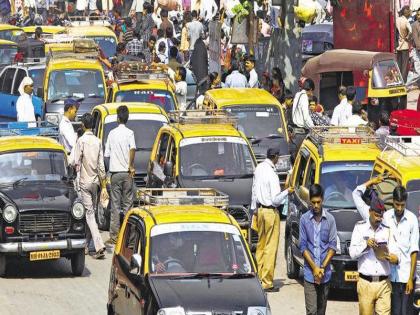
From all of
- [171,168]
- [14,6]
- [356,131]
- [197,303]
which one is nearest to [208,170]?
[171,168]

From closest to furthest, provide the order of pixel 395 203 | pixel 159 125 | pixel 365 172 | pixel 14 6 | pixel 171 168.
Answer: pixel 395 203
pixel 365 172
pixel 171 168
pixel 159 125
pixel 14 6

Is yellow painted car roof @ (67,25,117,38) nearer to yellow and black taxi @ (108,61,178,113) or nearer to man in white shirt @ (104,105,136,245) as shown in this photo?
yellow and black taxi @ (108,61,178,113)

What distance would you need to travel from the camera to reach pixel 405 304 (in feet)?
48.9

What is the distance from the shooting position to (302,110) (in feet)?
83.4

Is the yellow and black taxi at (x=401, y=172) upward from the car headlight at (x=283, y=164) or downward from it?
upward

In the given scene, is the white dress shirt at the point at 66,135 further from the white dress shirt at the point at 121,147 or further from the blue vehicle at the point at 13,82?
the blue vehicle at the point at 13,82

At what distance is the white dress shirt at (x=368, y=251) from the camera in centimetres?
1436

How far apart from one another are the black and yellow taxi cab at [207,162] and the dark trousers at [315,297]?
17.9ft

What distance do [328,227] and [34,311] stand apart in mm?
4336

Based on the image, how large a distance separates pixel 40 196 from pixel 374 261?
660 centimetres

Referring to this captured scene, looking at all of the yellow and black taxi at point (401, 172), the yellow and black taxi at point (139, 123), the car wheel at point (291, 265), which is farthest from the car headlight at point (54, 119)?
the yellow and black taxi at point (401, 172)

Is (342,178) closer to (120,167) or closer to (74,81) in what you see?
(120,167)

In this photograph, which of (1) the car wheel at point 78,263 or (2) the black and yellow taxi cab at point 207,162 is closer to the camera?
(1) the car wheel at point 78,263

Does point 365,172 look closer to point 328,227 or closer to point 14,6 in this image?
point 328,227
